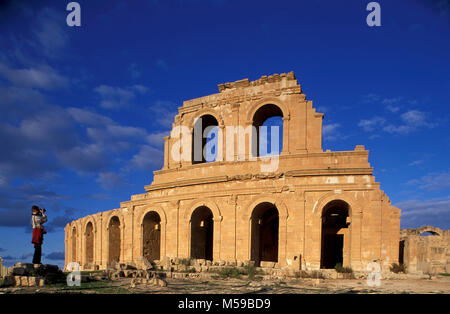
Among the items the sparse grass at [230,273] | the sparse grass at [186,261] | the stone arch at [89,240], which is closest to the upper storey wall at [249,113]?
the sparse grass at [186,261]

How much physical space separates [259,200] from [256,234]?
1.81 meters

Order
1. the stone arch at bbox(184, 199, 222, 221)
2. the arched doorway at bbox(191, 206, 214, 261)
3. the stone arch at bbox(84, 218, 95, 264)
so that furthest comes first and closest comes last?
the stone arch at bbox(84, 218, 95, 264) → the arched doorway at bbox(191, 206, 214, 261) → the stone arch at bbox(184, 199, 222, 221)

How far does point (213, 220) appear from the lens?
20000 mm

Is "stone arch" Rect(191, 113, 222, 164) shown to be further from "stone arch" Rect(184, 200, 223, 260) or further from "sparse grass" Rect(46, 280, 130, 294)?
"sparse grass" Rect(46, 280, 130, 294)

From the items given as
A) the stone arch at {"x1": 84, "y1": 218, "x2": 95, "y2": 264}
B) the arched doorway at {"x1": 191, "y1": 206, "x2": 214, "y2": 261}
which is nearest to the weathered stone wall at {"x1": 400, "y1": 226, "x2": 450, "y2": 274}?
the arched doorway at {"x1": 191, "y1": 206, "x2": 214, "y2": 261}

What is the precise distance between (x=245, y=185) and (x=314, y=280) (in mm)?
6790

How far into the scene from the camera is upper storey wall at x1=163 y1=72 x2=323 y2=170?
19.2m

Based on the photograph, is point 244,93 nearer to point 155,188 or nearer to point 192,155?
point 192,155

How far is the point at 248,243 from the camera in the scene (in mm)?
18844

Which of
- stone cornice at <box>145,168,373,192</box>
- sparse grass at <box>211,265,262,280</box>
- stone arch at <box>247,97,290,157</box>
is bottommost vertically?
sparse grass at <box>211,265,262,280</box>

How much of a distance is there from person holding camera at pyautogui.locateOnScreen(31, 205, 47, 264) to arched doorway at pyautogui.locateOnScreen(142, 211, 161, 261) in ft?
33.0

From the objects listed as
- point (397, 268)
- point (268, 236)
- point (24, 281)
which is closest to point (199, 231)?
point (268, 236)
